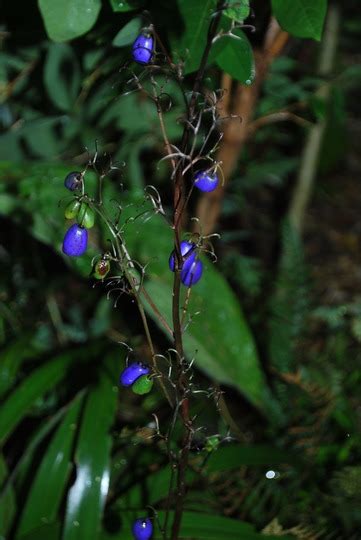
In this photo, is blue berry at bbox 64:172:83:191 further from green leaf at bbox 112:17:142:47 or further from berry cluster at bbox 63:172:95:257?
green leaf at bbox 112:17:142:47

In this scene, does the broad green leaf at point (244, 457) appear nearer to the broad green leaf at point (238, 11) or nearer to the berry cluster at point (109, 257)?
the berry cluster at point (109, 257)

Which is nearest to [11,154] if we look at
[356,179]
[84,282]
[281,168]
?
[84,282]

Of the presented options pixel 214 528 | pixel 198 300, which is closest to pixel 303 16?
A: pixel 198 300

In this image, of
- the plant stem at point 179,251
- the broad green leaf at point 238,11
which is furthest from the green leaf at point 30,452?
the broad green leaf at point 238,11

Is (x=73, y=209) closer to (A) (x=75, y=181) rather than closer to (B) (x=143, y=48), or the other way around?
(A) (x=75, y=181)

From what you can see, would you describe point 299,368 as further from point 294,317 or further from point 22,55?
point 22,55

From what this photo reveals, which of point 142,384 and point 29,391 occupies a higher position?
point 142,384

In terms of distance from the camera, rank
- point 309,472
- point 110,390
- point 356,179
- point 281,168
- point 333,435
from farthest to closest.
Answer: point 356,179
point 281,168
point 333,435
point 309,472
point 110,390
